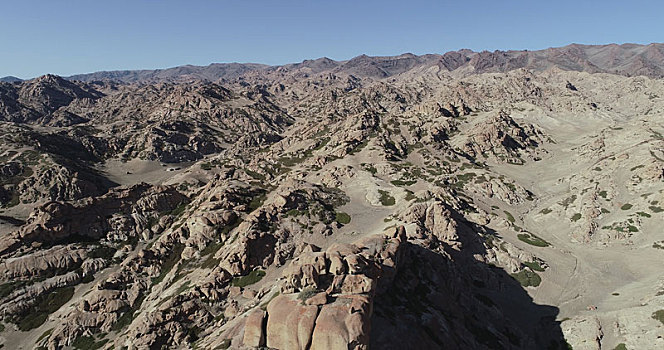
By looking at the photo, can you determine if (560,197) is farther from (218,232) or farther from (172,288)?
(172,288)

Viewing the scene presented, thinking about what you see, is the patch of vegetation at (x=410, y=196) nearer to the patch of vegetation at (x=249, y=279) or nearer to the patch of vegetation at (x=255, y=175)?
the patch of vegetation at (x=249, y=279)

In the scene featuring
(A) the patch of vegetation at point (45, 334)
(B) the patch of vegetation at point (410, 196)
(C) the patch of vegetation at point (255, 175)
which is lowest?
(A) the patch of vegetation at point (45, 334)

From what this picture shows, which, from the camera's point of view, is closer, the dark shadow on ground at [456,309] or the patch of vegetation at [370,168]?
the dark shadow on ground at [456,309]

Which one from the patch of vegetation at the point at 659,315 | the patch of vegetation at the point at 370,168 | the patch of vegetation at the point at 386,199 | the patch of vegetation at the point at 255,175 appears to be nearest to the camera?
the patch of vegetation at the point at 659,315

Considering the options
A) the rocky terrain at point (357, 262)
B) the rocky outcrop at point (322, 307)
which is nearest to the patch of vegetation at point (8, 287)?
the rocky terrain at point (357, 262)

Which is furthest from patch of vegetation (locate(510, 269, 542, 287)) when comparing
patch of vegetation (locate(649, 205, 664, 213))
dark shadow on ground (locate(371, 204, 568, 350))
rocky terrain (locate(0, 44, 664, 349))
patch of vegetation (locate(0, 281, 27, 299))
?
patch of vegetation (locate(0, 281, 27, 299))

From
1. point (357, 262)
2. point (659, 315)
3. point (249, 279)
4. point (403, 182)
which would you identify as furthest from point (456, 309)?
point (403, 182)

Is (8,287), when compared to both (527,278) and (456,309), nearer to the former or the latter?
(456,309)
